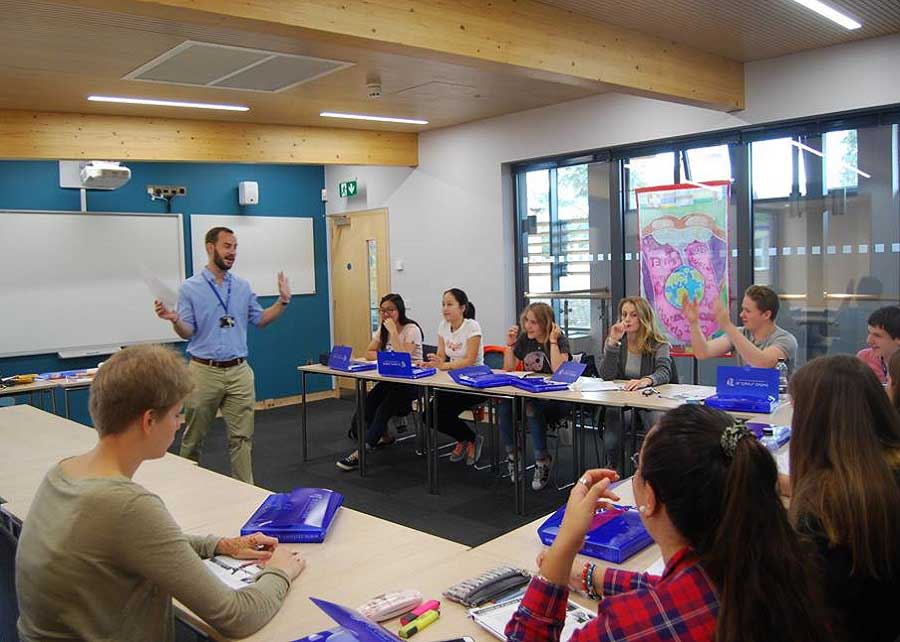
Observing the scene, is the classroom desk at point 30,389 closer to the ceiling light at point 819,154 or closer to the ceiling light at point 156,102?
the ceiling light at point 156,102

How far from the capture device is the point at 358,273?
28.6 ft

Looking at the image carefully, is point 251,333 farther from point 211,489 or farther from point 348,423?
point 211,489

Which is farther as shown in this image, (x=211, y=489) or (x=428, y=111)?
(x=428, y=111)

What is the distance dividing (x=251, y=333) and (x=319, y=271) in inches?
45.9

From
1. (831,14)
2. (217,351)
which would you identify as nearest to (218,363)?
(217,351)

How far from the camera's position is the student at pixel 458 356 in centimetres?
560

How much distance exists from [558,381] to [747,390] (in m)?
1.20

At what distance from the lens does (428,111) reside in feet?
21.5

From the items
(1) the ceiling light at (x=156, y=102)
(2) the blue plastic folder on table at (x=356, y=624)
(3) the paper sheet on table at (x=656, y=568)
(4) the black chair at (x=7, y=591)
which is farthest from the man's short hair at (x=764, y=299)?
(1) the ceiling light at (x=156, y=102)

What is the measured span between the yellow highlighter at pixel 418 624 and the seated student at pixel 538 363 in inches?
134

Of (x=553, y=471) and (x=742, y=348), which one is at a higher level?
(x=742, y=348)

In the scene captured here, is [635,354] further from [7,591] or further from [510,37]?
[7,591]

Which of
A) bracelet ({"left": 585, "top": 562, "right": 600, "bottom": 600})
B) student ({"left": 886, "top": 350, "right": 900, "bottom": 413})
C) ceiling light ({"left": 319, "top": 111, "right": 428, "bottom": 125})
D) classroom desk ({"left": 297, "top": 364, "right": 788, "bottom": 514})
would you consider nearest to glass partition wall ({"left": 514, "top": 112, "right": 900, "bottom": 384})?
ceiling light ({"left": 319, "top": 111, "right": 428, "bottom": 125})

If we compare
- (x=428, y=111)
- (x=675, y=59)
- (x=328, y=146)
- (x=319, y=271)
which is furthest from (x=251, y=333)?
(x=675, y=59)
